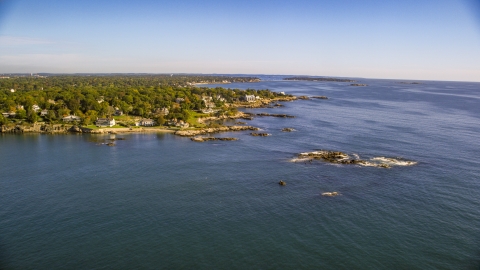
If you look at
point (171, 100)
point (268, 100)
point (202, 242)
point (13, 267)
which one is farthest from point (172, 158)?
point (268, 100)

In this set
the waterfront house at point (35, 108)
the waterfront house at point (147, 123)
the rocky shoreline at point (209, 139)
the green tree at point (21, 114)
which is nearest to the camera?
the rocky shoreline at point (209, 139)

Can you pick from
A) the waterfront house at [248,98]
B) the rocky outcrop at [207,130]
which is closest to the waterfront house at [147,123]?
the rocky outcrop at [207,130]

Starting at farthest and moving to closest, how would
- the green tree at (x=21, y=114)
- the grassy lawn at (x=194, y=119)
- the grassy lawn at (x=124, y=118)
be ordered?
1. the grassy lawn at (x=124, y=118)
2. the grassy lawn at (x=194, y=119)
3. the green tree at (x=21, y=114)

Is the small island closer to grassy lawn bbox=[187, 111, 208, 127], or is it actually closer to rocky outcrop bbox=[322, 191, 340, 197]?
grassy lawn bbox=[187, 111, 208, 127]

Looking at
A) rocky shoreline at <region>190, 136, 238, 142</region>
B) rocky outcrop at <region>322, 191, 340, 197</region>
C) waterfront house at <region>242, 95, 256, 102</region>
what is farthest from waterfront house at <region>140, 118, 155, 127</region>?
waterfront house at <region>242, 95, 256, 102</region>

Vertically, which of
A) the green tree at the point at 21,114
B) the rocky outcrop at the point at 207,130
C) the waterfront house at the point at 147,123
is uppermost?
the green tree at the point at 21,114

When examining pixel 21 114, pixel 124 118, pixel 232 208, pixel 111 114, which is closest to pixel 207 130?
pixel 124 118

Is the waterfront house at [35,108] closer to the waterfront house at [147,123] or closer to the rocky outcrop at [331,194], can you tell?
the waterfront house at [147,123]

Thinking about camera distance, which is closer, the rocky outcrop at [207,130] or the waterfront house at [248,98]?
the rocky outcrop at [207,130]

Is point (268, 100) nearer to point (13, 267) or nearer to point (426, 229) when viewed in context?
point (426, 229)
